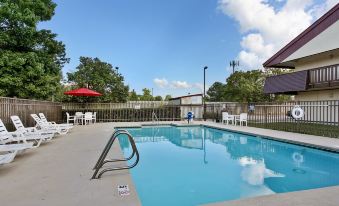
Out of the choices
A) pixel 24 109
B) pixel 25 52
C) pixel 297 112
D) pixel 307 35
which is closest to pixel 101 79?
pixel 25 52

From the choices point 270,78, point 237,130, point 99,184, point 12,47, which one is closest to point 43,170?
point 99,184

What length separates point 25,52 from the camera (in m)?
12.9

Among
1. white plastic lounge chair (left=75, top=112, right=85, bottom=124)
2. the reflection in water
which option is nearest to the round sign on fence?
the reflection in water

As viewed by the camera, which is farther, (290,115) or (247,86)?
(247,86)

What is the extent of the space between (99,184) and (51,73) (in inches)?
487

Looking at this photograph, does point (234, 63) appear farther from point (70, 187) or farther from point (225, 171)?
point (70, 187)

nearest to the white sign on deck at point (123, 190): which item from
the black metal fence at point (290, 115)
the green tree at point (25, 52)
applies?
the black metal fence at point (290, 115)

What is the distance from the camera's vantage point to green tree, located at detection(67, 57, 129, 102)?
64.0 feet

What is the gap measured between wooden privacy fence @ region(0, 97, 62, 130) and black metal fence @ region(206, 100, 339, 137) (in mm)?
11060

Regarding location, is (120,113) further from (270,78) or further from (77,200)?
(77,200)

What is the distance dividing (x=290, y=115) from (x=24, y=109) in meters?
12.4

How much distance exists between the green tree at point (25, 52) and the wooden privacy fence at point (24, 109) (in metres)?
1.09

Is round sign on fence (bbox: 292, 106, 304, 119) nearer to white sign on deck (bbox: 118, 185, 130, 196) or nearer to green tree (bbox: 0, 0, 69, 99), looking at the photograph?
white sign on deck (bbox: 118, 185, 130, 196)

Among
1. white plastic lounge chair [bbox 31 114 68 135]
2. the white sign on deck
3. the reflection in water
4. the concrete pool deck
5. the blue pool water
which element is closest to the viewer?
the concrete pool deck
